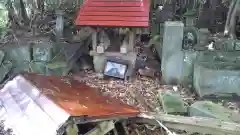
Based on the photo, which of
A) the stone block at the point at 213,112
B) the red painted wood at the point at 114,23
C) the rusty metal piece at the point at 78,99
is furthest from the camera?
the red painted wood at the point at 114,23

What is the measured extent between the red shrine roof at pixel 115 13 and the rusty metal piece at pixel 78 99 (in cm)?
186

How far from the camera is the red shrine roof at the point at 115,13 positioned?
787 centimetres

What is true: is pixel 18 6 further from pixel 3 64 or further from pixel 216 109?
pixel 216 109

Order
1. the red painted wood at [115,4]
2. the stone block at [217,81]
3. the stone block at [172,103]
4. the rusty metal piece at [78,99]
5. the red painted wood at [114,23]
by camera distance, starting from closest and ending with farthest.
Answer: the rusty metal piece at [78,99], the stone block at [172,103], the stone block at [217,81], the red painted wood at [114,23], the red painted wood at [115,4]

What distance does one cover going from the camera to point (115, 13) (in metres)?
8.16

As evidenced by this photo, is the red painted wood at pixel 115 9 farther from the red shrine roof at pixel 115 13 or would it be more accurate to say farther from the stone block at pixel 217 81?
the stone block at pixel 217 81

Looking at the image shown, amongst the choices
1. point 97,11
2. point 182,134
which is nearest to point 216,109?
point 182,134

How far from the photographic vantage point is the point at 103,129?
5367 millimetres

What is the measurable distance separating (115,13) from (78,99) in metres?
3.18

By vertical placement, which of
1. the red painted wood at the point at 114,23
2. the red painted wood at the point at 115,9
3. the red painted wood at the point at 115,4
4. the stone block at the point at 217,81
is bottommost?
the stone block at the point at 217,81

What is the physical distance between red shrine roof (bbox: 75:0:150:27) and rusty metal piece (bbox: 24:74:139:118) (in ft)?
6.10

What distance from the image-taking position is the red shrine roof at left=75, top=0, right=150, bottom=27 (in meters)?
7.87

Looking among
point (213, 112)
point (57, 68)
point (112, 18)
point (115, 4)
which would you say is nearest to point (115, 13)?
point (112, 18)

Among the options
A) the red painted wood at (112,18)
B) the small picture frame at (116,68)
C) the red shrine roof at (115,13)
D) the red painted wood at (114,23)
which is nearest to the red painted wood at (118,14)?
the red shrine roof at (115,13)
